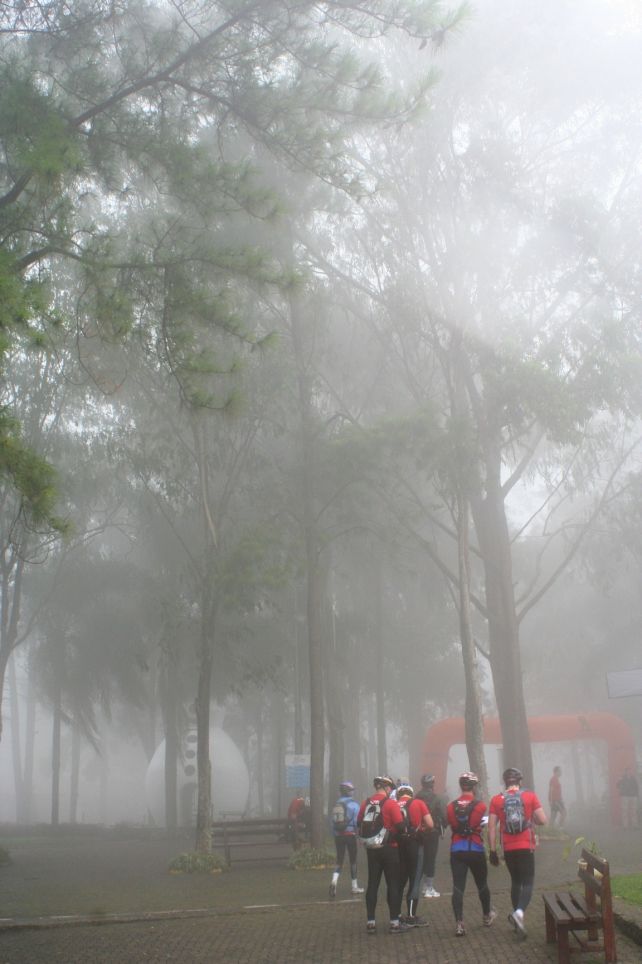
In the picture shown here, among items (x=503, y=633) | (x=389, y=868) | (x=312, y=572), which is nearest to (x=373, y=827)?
(x=389, y=868)

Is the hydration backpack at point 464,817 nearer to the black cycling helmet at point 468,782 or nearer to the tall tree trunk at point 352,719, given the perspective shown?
the black cycling helmet at point 468,782

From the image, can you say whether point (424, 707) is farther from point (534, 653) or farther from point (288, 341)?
point (288, 341)

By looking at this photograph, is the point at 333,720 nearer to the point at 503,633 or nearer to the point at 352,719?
the point at 503,633

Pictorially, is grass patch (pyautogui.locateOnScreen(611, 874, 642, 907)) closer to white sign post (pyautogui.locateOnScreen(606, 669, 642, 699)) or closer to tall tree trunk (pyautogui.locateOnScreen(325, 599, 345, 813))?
white sign post (pyautogui.locateOnScreen(606, 669, 642, 699))

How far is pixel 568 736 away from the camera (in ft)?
95.9

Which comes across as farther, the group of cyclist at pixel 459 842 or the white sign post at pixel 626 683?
the white sign post at pixel 626 683

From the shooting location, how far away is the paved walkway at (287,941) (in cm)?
866

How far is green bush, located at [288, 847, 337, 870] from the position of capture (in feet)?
61.0

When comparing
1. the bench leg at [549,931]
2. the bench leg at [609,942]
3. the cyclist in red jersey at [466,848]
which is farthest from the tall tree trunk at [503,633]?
the bench leg at [609,942]

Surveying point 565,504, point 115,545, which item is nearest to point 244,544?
point 115,545

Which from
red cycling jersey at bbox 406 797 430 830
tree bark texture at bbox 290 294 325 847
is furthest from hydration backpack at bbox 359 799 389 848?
tree bark texture at bbox 290 294 325 847

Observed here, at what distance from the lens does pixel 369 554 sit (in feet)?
89.6

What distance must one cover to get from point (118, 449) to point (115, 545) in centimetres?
1348

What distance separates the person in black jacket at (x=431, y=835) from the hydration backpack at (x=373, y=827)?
4.05 feet
